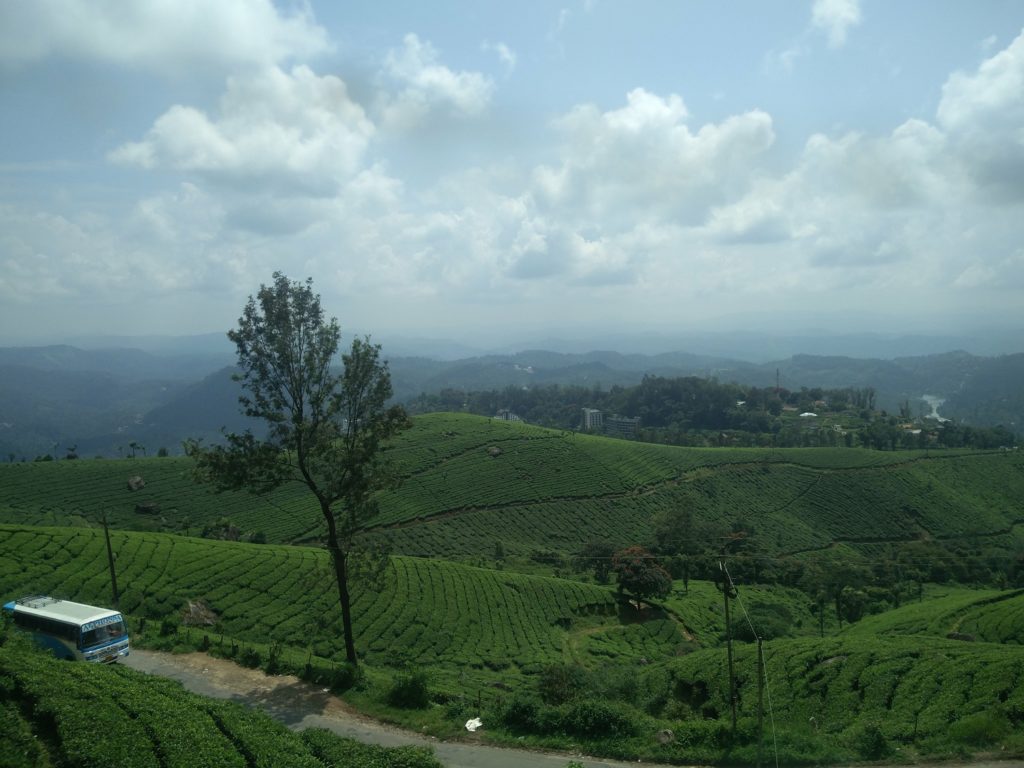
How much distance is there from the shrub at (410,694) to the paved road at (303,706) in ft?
3.20

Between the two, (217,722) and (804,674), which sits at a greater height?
(217,722)

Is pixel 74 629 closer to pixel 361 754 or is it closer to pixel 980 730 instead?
pixel 361 754

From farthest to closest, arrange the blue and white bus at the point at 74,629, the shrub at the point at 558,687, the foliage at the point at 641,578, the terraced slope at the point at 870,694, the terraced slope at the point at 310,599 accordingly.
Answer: the foliage at the point at 641,578, the terraced slope at the point at 310,599, the blue and white bus at the point at 74,629, the shrub at the point at 558,687, the terraced slope at the point at 870,694

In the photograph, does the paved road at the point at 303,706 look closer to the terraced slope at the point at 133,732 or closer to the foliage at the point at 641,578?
the terraced slope at the point at 133,732

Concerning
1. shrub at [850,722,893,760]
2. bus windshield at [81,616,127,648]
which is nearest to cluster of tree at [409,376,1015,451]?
shrub at [850,722,893,760]

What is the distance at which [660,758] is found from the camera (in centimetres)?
1377

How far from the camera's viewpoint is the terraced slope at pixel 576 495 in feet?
219

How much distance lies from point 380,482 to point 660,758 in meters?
10.4

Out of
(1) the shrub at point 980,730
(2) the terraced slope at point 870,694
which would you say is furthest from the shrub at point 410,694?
(1) the shrub at point 980,730

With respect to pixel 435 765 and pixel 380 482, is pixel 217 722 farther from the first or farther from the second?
pixel 380 482

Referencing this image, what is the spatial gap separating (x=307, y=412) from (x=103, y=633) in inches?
368

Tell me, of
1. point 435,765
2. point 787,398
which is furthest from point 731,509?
point 787,398

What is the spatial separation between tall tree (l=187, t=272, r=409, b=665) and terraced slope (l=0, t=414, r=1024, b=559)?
38.5 m

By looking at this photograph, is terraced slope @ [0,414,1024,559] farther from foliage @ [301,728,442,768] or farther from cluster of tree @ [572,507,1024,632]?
foliage @ [301,728,442,768]
